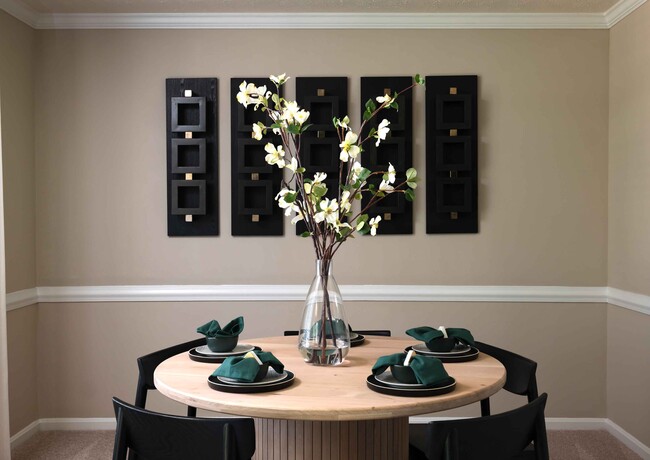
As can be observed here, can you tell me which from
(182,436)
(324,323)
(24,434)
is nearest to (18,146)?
(24,434)

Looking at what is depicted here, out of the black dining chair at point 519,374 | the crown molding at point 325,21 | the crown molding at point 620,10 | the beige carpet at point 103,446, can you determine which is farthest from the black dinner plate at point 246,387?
the crown molding at point 620,10

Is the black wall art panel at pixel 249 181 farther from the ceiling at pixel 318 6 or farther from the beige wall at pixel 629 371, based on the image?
the beige wall at pixel 629 371

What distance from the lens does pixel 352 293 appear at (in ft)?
13.8

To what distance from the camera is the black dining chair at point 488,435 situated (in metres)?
1.73

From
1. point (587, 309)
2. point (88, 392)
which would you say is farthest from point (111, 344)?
point (587, 309)

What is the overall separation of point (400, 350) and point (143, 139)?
239 cm

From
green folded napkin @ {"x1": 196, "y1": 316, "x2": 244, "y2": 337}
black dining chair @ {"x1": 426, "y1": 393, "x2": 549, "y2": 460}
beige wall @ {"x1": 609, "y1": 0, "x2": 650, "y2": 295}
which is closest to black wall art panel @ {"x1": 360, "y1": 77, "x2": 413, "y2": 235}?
beige wall @ {"x1": 609, "y1": 0, "x2": 650, "y2": 295}

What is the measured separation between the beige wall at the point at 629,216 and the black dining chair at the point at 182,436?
2740 mm

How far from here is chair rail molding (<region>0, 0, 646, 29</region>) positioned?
13.7 feet

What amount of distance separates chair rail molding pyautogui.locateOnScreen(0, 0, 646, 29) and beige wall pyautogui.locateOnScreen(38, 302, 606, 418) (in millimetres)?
1751

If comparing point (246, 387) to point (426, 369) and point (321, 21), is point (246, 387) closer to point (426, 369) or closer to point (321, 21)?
point (426, 369)

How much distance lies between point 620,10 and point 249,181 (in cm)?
245

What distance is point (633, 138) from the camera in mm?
3861

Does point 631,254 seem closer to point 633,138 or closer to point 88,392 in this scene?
point 633,138
